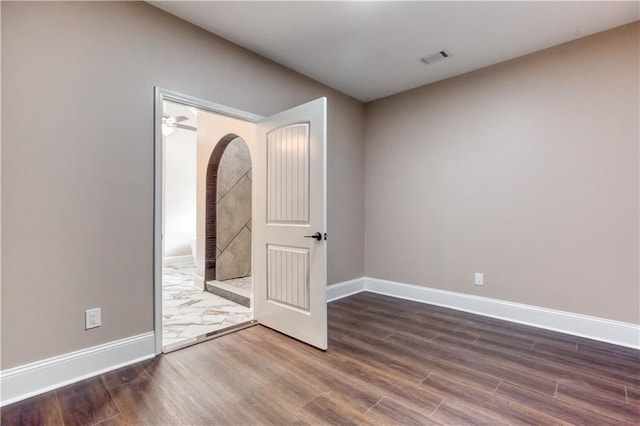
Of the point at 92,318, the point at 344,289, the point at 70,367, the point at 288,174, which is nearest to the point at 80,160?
the point at 92,318

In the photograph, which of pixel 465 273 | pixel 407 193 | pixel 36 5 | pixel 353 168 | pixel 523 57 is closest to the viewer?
pixel 36 5

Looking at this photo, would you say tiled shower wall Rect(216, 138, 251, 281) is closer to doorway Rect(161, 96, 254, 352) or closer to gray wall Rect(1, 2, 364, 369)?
doorway Rect(161, 96, 254, 352)

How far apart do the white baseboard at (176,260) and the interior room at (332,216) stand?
8.78 feet

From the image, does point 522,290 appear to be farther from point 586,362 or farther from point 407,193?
point 407,193

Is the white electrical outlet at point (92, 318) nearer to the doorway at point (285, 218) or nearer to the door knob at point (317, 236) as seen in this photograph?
the doorway at point (285, 218)

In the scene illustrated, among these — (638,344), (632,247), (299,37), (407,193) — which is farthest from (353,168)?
(638,344)

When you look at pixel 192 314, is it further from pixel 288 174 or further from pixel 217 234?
pixel 288 174

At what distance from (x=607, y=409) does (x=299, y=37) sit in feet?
11.0

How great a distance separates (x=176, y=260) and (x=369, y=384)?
223 inches

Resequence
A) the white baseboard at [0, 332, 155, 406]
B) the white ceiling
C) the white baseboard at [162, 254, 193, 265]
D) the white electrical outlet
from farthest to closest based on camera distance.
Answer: the white baseboard at [162, 254, 193, 265] < the white ceiling < the white electrical outlet < the white baseboard at [0, 332, 155, 406]

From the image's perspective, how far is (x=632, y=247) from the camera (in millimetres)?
2430

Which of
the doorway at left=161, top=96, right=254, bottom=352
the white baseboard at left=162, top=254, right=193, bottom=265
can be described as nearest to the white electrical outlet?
the doorway at left=161, top=96, right=254, bottom=352

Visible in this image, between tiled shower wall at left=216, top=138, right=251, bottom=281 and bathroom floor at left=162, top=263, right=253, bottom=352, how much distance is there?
54 centimetres

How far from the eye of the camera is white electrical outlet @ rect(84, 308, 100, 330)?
197 cm
